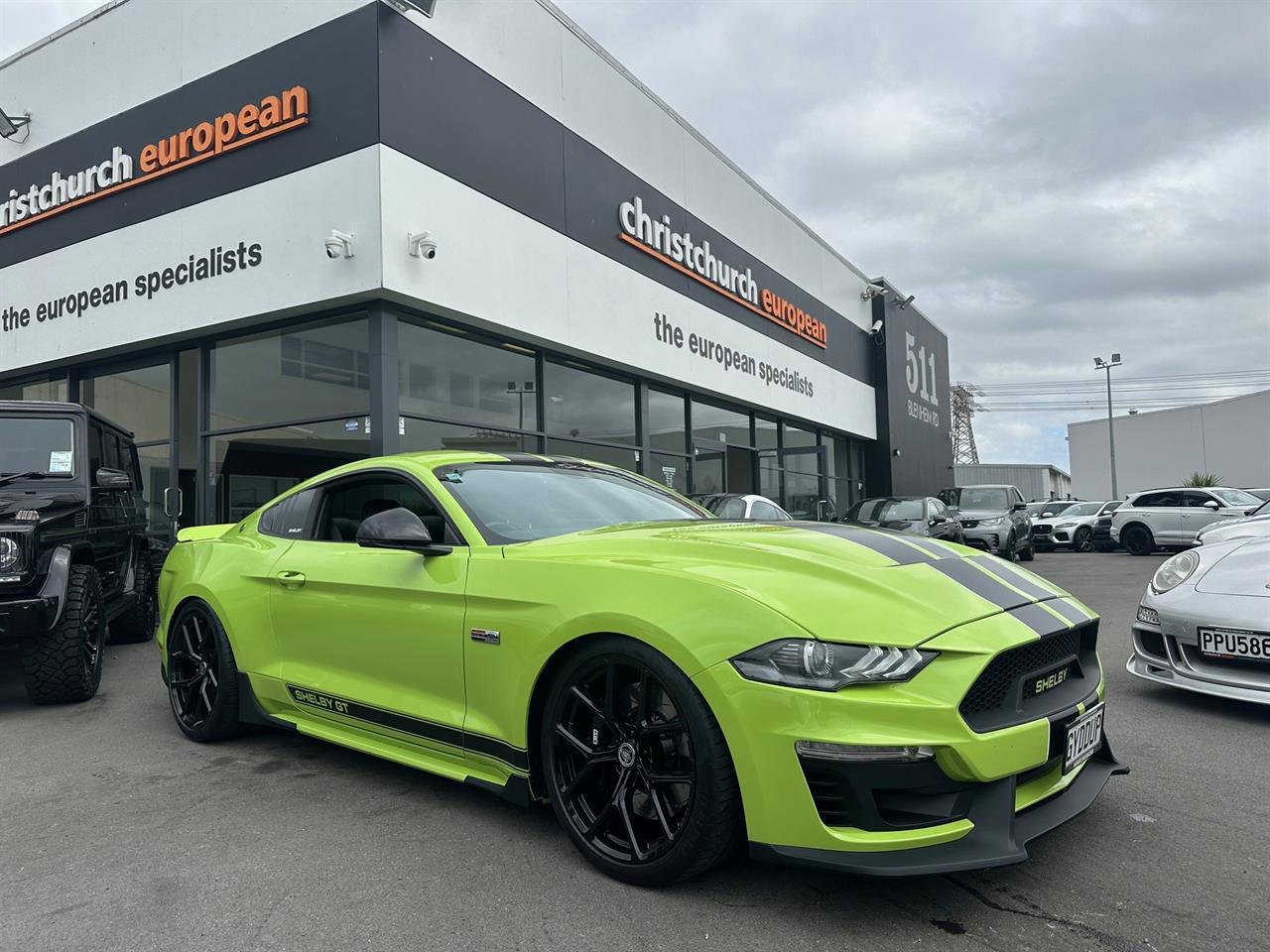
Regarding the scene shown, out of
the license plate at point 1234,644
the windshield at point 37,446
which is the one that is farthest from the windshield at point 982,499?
the windshield at point 37,446

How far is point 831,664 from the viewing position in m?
2.23

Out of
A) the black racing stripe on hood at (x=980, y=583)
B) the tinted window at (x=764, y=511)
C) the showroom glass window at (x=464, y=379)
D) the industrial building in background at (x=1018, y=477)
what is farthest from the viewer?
the industrial building in background at (x=1018, y=477)

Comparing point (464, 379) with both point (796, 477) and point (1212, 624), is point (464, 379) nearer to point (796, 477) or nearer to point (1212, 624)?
point (1212, 624)

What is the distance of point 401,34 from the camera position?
8516 millimetres

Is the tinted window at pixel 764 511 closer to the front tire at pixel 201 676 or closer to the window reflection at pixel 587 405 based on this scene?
the window reflection at pixel 587 405

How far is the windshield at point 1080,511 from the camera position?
2427 centimetres

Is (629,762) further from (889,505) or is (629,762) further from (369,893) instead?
(889,505)

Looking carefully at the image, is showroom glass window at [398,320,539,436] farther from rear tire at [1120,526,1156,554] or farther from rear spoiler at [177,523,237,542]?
rear tire at [1120,526,1156,554]

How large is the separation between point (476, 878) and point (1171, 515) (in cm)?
2080

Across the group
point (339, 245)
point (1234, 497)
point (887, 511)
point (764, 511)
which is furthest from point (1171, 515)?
point (339, 245)

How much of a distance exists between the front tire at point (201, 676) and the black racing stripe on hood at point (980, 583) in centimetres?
323

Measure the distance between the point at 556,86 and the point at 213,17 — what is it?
156 inches

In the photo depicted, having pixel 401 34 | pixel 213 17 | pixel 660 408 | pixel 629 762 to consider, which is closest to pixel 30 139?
pixel 213 17

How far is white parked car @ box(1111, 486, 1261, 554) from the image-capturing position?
18594 millimetres
